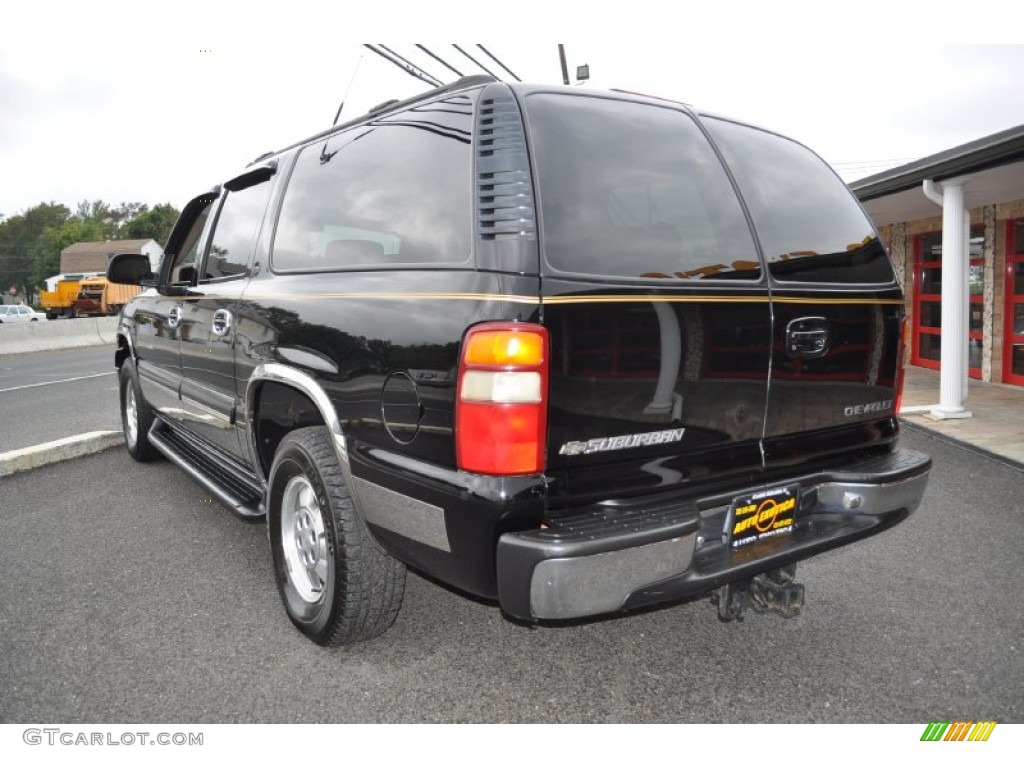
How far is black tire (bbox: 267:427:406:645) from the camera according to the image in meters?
2.69

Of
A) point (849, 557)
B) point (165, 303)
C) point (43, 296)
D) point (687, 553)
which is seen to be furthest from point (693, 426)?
point (43, 296)

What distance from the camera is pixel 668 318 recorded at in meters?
2.36

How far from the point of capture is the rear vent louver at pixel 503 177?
2230mm

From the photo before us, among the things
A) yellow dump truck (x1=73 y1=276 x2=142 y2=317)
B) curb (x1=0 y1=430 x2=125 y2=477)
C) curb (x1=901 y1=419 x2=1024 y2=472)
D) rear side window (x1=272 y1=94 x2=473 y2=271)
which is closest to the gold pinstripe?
rear side window (x1=272 y1=94 x2=473 y2=271)

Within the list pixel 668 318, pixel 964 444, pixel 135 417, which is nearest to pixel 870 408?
pixel 668 318

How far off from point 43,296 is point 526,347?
52.3 meters

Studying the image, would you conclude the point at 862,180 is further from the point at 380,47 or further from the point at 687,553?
the point at 687,553

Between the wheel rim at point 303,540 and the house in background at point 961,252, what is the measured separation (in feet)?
21.8

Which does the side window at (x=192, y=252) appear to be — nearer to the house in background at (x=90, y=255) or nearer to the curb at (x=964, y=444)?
the curb at (x=964, y=444)

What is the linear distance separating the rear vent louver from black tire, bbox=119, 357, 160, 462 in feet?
13.1

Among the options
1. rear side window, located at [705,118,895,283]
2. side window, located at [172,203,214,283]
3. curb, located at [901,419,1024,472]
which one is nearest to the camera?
rear side window, located at [705,118,895,283]

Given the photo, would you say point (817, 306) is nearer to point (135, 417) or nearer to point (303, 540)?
point (303, 540)

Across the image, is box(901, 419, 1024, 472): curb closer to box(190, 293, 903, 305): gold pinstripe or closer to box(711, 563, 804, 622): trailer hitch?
box(190, 293, 903, 305): gold pinstripe

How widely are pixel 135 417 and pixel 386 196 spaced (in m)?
3.95
